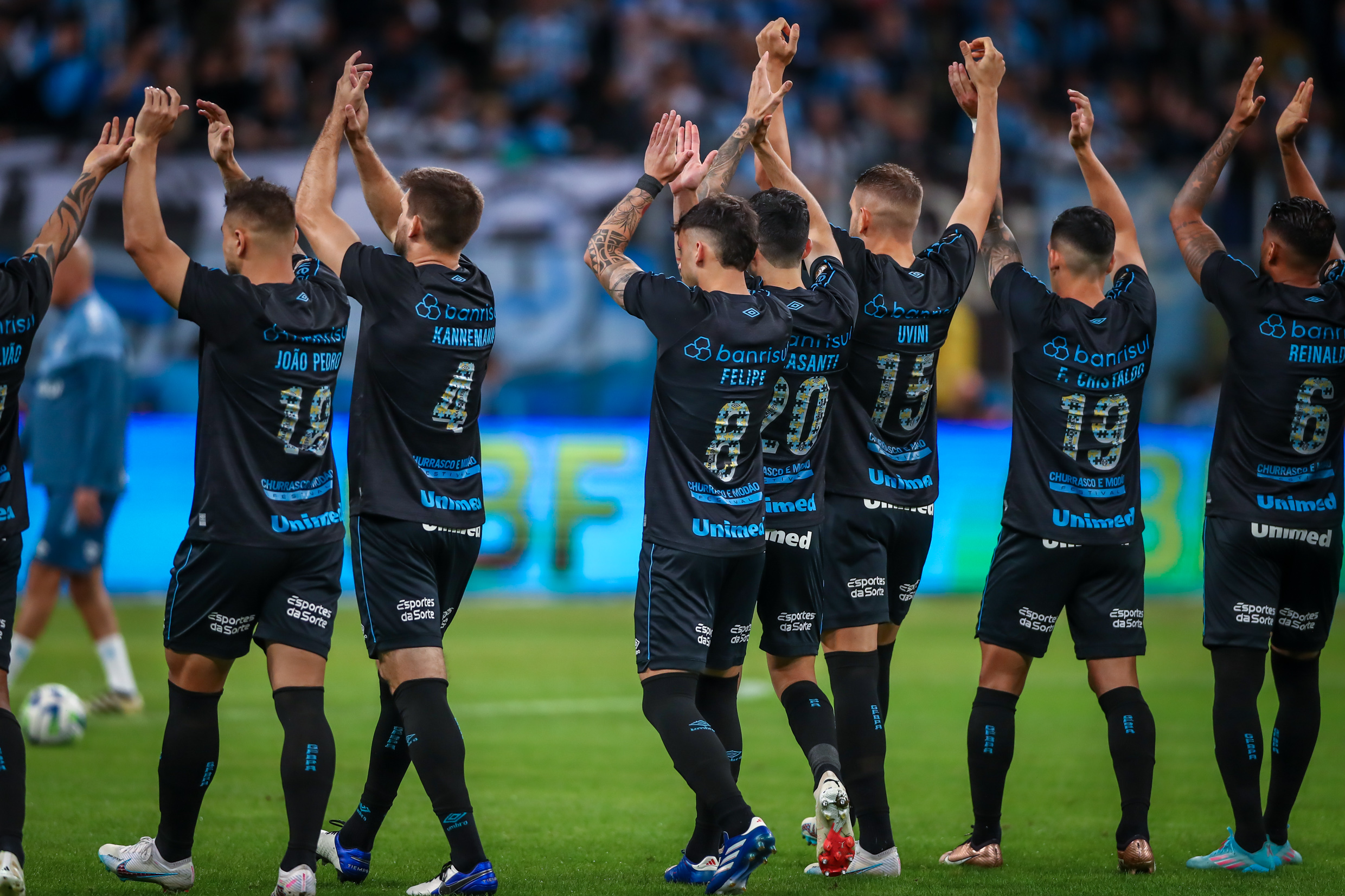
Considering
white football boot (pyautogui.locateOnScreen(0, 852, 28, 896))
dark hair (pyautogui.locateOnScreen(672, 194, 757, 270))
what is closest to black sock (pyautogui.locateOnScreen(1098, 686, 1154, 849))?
dark hair (pyautogui.locateOnScreen(672, 194, 757, 270))

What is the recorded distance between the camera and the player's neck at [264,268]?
20.5 feet

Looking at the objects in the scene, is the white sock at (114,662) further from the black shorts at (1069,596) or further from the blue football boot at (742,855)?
the black shorts at (1069,596)

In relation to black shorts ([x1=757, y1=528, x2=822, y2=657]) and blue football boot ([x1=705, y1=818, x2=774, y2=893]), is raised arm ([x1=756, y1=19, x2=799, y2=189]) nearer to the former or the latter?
black shorts ([x1=757, y1=528, x2=822, y2=657])

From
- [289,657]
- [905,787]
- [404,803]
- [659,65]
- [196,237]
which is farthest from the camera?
[659,65]

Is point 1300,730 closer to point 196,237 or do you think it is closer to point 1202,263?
point 1202,263

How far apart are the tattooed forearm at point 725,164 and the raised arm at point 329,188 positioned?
61.6 inches

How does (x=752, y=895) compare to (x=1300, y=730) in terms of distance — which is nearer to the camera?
(x=752, y=895)

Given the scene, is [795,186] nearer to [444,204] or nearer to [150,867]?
[444,204]

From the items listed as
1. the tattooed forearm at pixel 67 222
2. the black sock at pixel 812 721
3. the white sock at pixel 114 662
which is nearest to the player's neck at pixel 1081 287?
the black sock at pixel 812 721

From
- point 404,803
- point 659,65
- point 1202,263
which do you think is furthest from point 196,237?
point 1202,263

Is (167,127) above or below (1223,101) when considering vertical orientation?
below

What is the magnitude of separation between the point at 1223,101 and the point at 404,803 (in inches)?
736

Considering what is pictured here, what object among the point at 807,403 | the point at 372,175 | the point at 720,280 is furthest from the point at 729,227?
the point at 372,175

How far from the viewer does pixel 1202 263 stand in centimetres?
736
